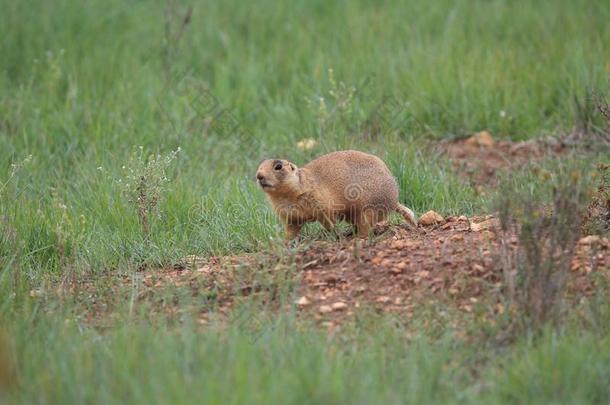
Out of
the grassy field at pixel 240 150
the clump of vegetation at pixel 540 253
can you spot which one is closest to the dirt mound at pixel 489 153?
the grassy field at pixel 240 150

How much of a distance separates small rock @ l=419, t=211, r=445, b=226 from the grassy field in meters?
0.51

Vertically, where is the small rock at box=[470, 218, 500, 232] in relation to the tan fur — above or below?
below

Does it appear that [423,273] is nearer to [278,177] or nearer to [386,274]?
[386,274]

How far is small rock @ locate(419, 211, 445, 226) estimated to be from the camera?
6102 millimetres

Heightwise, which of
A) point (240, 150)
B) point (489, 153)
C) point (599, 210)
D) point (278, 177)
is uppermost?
point (278, 177)

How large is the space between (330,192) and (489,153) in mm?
2564

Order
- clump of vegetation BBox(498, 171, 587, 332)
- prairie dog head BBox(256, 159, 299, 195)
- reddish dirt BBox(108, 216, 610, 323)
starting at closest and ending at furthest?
1. clump of vegetation BBox(498, 171, 587, 332)
2. reddish dirt BBox(108, 216, 610, 323)
3. prairie dog head BBox(256, 159, 299, 195)

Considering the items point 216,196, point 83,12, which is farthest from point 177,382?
point 83,12

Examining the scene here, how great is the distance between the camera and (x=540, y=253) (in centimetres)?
461

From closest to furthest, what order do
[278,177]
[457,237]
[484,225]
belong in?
[457,237], [484,225], [278,177]

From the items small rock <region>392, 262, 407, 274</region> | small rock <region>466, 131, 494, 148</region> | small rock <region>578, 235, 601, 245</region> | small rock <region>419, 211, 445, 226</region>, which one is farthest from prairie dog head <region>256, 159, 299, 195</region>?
small rock <region>466, 131, 494, 148</region>

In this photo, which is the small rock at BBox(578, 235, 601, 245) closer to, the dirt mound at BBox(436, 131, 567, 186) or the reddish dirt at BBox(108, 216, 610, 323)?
the reddish dirt at BBox(108, 216, 610, 323)

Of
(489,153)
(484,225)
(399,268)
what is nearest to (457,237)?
(484,225)

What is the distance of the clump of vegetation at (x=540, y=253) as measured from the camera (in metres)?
4.50
